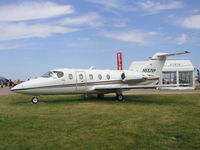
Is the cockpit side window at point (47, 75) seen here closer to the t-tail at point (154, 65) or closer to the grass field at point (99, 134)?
the grass field at point (99, 134)

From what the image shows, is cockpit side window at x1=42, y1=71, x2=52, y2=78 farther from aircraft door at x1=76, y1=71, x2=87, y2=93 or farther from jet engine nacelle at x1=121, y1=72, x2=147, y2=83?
jet engine nacelle at x1=121, y1=72, x2=147, y2=83

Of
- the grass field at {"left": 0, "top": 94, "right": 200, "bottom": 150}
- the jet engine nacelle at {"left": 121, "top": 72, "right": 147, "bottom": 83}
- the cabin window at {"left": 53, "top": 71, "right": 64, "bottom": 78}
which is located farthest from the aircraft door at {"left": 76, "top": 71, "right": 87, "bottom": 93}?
the grass field at {"left": 0, "top": 94, "right": 200, "bottom": 150}

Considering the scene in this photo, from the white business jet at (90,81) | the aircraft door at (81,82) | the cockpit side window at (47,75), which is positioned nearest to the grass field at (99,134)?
the white business jet at (90,81)

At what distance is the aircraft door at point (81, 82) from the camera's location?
16.8 m

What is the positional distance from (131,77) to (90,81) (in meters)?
3.71

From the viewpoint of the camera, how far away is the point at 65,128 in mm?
7715

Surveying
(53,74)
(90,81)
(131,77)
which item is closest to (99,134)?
(53,74)

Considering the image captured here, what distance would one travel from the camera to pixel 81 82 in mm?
16875

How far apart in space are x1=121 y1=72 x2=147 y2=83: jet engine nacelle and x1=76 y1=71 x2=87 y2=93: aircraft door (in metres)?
3.30

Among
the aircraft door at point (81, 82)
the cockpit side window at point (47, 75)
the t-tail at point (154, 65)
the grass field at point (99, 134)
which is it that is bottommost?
the grass field at point (99, 134)

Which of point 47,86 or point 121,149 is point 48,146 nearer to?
point 121,149

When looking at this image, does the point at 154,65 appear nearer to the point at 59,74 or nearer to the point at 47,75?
the point at 59,74

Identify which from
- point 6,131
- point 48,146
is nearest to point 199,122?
point 48,146

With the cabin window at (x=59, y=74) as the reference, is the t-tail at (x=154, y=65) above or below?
above
